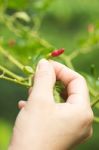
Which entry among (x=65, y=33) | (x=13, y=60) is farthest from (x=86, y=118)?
(x=65, y=33)

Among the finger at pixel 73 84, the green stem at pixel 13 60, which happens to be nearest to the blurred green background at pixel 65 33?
the green stem at pixel 13 60

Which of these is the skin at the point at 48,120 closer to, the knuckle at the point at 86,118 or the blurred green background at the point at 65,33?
the knuckle at the point at 86,118

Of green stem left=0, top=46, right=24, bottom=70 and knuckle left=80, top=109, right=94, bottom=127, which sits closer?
knuckle left=80, top=109, right=94, bottom=127

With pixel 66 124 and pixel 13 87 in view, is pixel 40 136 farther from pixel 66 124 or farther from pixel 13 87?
pixel 13 87

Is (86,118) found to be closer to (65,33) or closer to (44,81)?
(44,81)

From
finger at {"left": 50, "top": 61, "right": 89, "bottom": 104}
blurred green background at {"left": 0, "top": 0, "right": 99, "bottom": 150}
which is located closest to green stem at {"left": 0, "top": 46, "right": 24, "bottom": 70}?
finger at {"left": 50, "top": 61, "right": 89, "bottom": 104}

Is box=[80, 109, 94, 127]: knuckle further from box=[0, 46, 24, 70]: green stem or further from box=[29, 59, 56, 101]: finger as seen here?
box=[0, 46, 24, 70]: green stem

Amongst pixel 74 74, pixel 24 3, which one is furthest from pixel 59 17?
pixel 74 74
